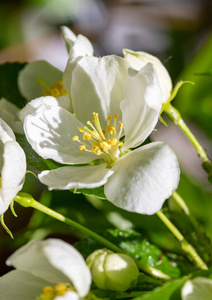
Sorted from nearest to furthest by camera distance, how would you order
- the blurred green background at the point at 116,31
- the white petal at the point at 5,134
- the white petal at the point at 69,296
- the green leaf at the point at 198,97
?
the white petal at the point at 69,296
the white petal at the point at 5,134
the green leaf at the point at 198,97
the blurred green background at the point at 116,31

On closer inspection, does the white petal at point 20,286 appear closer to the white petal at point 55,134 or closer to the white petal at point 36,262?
the white petal at point 36,262

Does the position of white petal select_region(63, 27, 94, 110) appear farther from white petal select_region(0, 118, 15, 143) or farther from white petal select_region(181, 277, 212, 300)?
white petal select_region(181, 277, 212, 300)

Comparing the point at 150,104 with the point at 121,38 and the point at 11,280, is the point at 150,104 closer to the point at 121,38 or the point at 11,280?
the point at 11,280

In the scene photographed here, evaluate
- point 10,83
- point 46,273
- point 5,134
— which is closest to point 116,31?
point 10,83

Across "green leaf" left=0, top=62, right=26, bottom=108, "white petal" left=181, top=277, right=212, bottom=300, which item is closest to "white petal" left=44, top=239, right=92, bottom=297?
"white petal" left=181, top=277, right=212, bottom=300

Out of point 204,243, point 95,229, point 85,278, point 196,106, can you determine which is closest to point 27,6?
point 196,106

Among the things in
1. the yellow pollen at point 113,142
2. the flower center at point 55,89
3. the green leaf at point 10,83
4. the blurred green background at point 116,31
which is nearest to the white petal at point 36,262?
the yellow pollen at point 113,142
